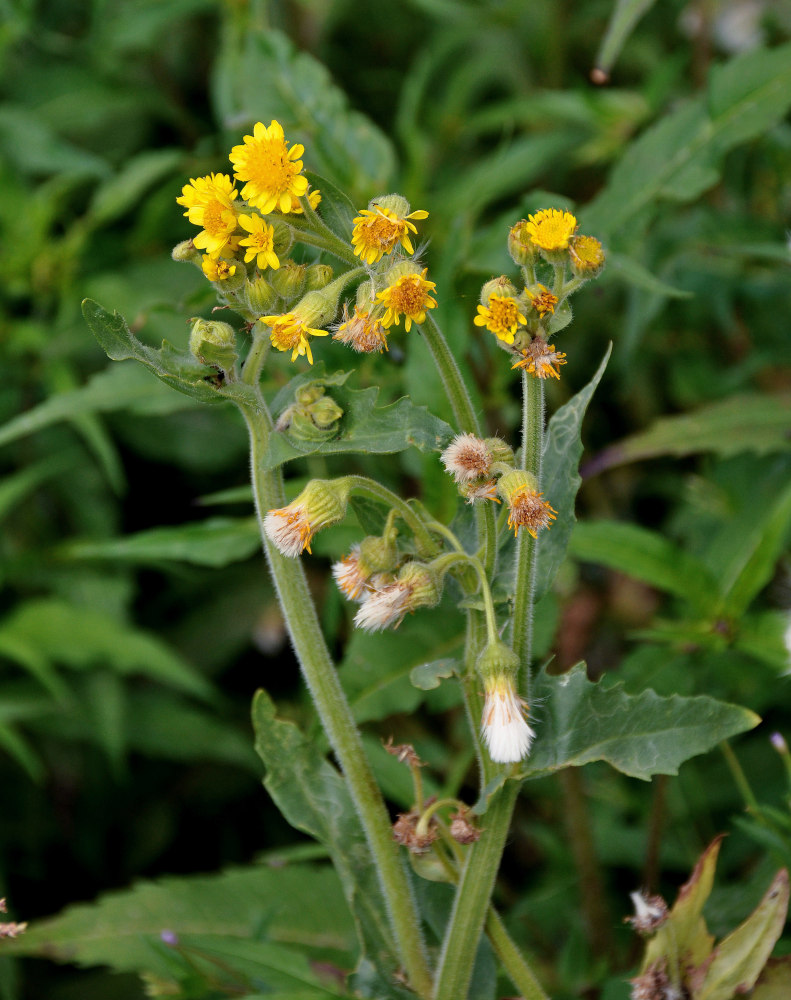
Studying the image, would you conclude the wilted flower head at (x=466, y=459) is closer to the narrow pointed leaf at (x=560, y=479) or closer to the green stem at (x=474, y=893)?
the narrow pointed leaf at (x=560, y=479)

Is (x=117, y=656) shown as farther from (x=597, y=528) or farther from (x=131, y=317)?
(x=597, y=528)

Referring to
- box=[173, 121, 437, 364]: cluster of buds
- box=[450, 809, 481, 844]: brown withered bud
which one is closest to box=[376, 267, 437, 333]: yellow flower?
box=[173, 121, 437, 364]: cluster of buds

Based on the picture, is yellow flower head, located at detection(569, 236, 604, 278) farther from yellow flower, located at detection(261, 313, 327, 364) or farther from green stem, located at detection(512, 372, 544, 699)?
yellow flower, located at detection(261, 313, 327, 364)

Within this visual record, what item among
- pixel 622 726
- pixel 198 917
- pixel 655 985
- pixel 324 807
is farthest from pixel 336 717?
pixel 198 917

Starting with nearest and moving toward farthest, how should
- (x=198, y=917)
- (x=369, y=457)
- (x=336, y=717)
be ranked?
1. (x=336, y=717)
2. (x=198, y=917)
3. (x=369, y=457)

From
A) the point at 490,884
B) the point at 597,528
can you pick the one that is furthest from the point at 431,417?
the point at 597,528

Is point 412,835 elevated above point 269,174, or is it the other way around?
point 269,174

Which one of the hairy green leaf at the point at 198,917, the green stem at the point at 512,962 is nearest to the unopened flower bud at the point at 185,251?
the green stem at the point at 512,962

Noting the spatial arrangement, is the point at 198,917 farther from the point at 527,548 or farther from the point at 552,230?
the point at 552,230
